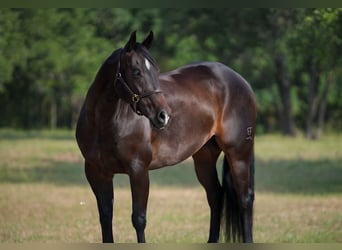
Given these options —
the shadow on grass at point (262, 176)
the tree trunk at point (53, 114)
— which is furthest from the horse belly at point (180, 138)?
the tree trunk at point (53, 114)

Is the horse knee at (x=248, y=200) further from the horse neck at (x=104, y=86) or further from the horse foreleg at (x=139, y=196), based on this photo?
the horse neck at (x=104, y=86)

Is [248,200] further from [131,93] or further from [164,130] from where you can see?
[131,93]

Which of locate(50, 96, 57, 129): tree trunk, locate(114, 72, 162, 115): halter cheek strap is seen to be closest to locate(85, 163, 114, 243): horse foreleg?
locate(114, 72, 162, 115): halter cheek strap

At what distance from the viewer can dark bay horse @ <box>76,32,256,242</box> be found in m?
5.67

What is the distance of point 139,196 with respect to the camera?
585 cm

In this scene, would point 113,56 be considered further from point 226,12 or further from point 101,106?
point 226,12

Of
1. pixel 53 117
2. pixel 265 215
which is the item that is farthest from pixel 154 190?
pixel 53 117

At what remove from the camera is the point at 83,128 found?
19.8 feet

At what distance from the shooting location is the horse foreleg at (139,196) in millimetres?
5844

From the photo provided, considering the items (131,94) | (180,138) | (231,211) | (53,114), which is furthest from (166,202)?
(53,114)

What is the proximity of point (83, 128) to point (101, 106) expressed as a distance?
246 millimetres

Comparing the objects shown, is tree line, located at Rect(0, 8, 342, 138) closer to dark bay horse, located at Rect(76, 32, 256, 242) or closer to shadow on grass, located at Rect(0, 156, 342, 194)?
shadow on grass, located at Rect(0, 156, 342, 194)

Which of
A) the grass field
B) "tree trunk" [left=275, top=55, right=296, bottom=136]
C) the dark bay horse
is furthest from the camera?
"tree trunk" [left=275, top=55, right=296, bottom=136]

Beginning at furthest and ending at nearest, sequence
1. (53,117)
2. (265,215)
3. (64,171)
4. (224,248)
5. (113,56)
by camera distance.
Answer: (53,117), (64,171), (265,215), (113,56), (224,248)
